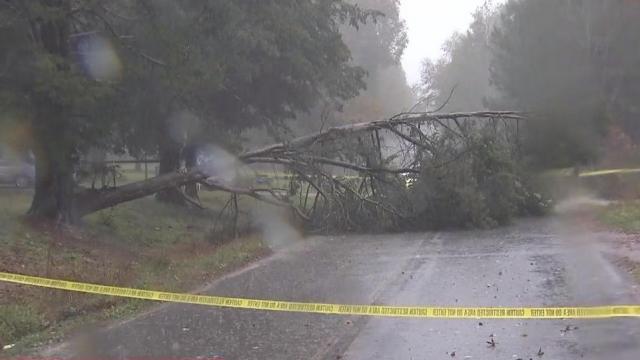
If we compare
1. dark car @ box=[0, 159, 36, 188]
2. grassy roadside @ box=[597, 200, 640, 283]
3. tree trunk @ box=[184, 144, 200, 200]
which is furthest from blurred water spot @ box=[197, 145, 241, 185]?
dark car @ box=[0, 159, 36, 188]

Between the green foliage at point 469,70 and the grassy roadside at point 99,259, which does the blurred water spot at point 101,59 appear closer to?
the grassy roadside at point 99,259

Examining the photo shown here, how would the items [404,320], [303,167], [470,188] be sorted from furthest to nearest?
[303,167] < [470,188] < [404,320]

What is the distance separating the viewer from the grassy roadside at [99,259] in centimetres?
755

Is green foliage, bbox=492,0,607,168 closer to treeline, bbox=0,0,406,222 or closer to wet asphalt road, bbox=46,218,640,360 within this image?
wet asphalt road, bbox=46,218,640,360

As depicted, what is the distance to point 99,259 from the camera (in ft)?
43.1

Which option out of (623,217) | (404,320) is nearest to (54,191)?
(404,320)

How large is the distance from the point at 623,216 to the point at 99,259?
1161cm

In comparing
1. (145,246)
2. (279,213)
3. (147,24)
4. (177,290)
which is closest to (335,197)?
(279,213)

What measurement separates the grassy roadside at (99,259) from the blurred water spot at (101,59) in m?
3.45

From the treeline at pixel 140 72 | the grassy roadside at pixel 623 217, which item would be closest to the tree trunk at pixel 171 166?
the treeline at pixel 140 72

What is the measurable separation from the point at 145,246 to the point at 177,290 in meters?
7.69

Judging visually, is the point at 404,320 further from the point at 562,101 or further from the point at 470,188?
the point at 470,188

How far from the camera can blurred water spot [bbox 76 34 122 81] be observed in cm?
1489

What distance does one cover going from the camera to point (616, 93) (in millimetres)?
27234
